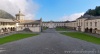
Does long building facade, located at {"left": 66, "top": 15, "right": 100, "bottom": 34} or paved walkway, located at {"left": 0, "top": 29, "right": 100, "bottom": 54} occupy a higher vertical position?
long building facade, located at {"left": 66, "top": 15, "right": 100, "bottom": 34}

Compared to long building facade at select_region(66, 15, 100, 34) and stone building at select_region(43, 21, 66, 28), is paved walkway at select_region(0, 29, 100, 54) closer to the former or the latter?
long building facade at select_region(66, 15, 100, 34)

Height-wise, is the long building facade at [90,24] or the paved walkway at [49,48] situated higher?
the long building facade at [90,24]

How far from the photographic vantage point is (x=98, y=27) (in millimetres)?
55969

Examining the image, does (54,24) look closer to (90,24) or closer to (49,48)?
(90,24)

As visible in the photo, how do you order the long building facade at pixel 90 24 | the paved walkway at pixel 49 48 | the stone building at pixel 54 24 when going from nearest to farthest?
the paved walkway at pixel 49 48 < the long building facade at pixel 90 24 < the stone building at pixel 54 24

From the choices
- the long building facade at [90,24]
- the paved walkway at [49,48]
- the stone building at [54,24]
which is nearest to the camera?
the paved walkway at [49,48]

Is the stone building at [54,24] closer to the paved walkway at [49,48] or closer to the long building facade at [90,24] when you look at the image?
the long building facade at [90,24]

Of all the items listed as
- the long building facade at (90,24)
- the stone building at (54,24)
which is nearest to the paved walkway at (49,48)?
the long building facade at (90,24)

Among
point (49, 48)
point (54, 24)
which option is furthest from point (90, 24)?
point (54, 24)

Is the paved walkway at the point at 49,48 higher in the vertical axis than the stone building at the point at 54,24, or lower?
lower

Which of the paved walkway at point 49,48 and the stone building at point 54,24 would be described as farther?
the stone building at point 54,24

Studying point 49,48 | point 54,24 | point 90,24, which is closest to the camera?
point 49,48

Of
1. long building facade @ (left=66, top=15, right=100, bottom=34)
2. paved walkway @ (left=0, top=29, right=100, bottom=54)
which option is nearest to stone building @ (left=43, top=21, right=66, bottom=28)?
long building facade @ (left=66, top=15, right=100, bottom=34)

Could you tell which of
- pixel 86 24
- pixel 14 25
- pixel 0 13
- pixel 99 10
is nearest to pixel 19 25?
pixel 14 25
